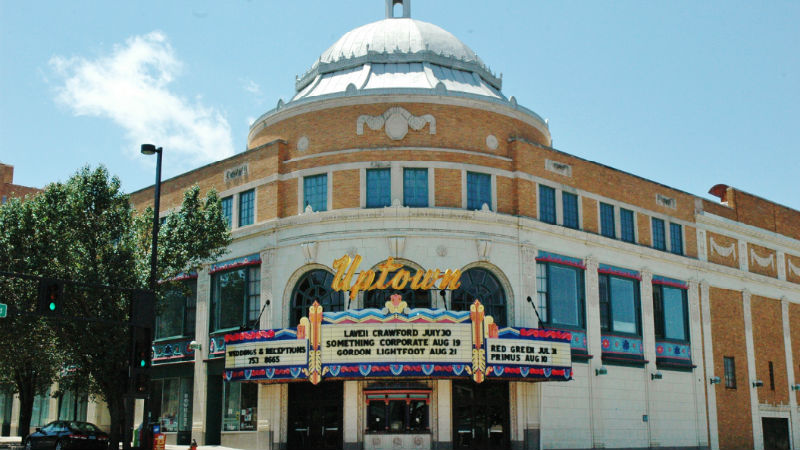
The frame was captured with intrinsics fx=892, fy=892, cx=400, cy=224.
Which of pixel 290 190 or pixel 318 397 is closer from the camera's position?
pixel 318 397

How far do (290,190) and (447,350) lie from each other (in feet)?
32.6

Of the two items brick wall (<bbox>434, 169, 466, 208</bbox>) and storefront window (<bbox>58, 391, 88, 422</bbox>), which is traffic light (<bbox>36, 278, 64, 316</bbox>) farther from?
storefront window (<bbox>58, 391, 88, 422</bbox>)

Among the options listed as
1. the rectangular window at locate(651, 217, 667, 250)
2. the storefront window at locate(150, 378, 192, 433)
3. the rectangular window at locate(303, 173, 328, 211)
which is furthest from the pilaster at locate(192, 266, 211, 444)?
the rectangular window at locate(651, 217, 667, 250)

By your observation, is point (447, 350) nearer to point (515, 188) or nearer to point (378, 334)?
point (378, 334)

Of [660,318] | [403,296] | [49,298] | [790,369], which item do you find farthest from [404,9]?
[790,369]

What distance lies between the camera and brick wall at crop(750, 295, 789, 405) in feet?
155

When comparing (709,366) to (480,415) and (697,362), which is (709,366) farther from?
(480,415)

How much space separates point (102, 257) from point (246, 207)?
7513 mm

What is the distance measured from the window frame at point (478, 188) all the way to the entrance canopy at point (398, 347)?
493cm

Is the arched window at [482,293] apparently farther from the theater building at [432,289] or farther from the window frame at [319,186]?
the window frame at [319,186]

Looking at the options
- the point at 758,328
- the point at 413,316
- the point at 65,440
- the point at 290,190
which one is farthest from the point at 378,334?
the point at 758,328

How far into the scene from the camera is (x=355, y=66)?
1639 inches

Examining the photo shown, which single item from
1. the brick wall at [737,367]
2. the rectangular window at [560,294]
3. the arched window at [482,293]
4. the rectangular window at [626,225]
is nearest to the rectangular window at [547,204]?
the rectangular window at [560,294]

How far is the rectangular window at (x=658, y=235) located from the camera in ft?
142
